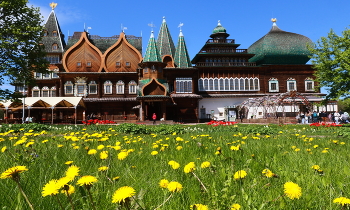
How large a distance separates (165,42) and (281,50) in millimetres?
17552

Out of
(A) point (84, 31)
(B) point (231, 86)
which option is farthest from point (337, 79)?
(A) point (84, 31)

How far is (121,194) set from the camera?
0.99m

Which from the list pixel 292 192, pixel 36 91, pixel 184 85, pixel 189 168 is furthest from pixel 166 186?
pixel 36 91

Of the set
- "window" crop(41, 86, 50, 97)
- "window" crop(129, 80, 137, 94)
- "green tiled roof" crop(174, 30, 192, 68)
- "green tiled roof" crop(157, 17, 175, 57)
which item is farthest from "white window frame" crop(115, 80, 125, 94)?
"window" crop(41, 86, 50, 97)

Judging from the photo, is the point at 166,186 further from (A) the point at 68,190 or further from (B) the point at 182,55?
(B) the point at 182,55

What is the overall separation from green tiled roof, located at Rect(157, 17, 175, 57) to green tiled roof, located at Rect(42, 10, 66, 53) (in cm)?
1575

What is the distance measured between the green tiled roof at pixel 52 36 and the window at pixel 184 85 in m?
20.0

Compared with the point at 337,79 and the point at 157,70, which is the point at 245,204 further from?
the point at 157,70

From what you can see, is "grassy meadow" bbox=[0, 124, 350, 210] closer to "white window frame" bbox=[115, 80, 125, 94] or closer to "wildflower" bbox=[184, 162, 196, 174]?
"wildflower" bbox=[184, 162, 196, 174]

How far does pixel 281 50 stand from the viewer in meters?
35.4

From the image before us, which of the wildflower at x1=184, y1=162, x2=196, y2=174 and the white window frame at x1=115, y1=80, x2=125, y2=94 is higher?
the white window frame at x1=115, y1=80, x2=125, y2=94

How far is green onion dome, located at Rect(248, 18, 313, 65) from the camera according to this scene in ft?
116

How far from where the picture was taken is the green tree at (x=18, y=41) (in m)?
16.8

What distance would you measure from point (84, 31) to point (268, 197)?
37.2 m
